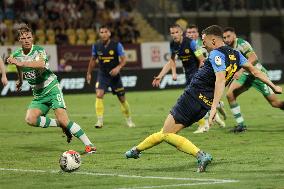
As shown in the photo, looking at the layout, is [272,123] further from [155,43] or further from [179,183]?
[155,43]

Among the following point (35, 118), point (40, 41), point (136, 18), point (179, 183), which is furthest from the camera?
point (136, 18)

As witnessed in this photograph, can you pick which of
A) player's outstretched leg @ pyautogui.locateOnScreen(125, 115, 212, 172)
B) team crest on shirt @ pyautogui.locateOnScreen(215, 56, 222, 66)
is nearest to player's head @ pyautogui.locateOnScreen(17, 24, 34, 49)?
player's outstretched leg @ pyautogui.locateOnScreen(125, 115, 212, 172)

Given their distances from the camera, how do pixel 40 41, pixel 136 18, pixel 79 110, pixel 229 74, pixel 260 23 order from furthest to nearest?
pixel 260 23 → pixel 136 18 → pixel 40 41 → pixel 79 110 → pixel 229 74

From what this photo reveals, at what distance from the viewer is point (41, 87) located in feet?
50.3

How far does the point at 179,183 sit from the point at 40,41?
94.6 feet

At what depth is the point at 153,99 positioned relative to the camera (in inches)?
1230

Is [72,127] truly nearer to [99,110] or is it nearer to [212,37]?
[212,37]

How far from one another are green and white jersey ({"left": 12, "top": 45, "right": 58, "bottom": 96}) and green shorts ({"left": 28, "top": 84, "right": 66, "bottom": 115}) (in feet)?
0.25

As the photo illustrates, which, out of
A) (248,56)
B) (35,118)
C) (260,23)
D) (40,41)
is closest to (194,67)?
(248,56)

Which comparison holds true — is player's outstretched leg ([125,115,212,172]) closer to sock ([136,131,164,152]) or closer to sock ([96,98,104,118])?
sock ([136,131,164,152])

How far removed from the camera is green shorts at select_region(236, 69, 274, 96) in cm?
1867

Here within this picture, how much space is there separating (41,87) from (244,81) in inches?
215

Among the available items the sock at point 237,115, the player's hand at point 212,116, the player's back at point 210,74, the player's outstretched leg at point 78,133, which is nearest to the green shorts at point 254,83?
the sock at point 237,115

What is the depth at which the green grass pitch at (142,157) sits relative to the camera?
11.6m
